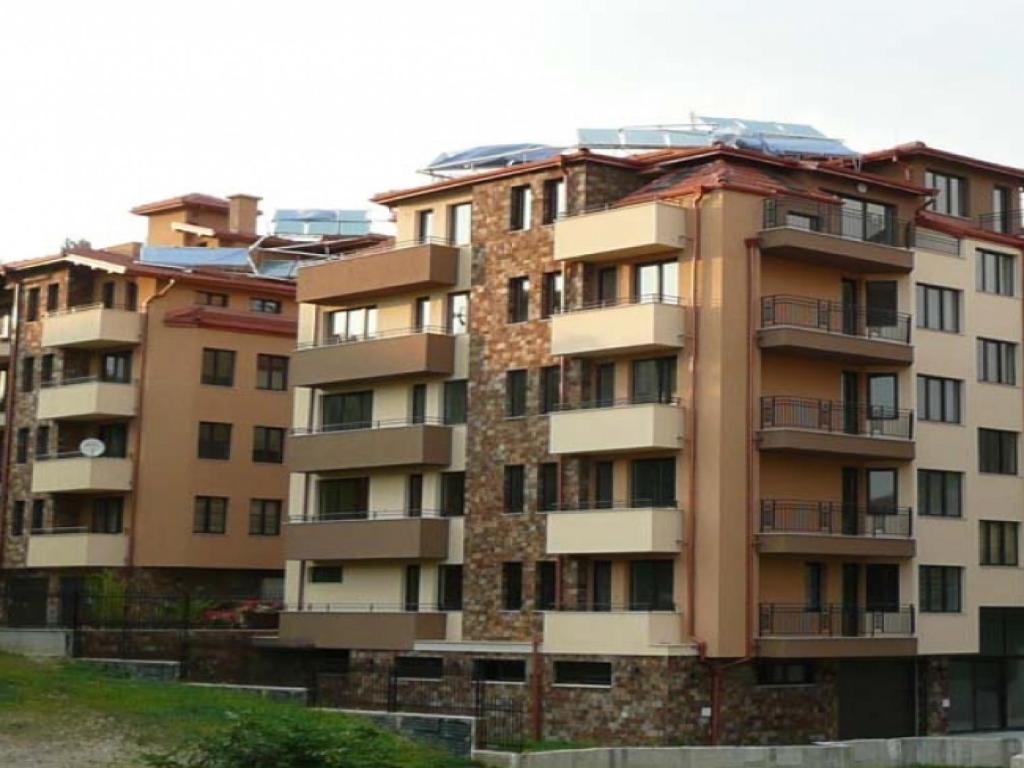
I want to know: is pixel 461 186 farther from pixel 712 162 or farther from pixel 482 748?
pixel 482 748

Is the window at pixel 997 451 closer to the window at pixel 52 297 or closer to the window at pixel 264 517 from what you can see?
the window at pixel 264 517

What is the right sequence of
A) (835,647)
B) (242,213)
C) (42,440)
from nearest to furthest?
(835,647), (42,440), (242,213)

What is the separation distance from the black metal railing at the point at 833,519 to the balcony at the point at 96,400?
2809cm

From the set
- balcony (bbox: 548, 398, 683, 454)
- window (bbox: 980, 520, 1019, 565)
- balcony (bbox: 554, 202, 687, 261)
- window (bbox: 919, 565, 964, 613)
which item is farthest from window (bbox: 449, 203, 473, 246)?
window (bbox: 980, 520, 1019, 565)

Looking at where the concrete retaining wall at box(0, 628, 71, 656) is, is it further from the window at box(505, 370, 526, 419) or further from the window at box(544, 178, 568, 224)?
the window at box(544, 178, 568, 224)

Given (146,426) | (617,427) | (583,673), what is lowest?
(583,673)

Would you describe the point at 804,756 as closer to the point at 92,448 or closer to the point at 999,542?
the point at 999,542

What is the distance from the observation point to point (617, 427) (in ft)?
181

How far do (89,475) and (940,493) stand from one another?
3166cm

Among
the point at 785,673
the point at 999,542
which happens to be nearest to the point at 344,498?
the point at 785,673

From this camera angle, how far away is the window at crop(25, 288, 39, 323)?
77.2m

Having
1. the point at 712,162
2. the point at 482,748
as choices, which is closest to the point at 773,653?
the point at 482,748

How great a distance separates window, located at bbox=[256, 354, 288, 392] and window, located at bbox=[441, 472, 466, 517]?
53.8 ft

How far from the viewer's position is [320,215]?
79.4 metres
